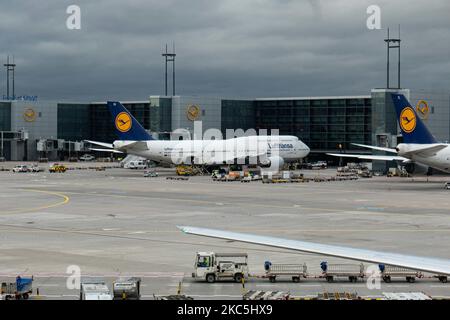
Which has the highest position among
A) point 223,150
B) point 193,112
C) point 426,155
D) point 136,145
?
point 193,112

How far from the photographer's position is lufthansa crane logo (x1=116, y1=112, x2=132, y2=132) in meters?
130

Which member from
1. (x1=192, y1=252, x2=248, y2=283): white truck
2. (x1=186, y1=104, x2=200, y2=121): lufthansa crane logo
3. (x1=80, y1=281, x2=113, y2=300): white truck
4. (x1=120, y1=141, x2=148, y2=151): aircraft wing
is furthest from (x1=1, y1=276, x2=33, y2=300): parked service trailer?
(x1=186, y1=104, x2=200, y2=121): lufthansa crane logo

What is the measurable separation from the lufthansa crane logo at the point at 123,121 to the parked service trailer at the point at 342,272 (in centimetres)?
9935

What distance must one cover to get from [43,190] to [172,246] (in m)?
56.5

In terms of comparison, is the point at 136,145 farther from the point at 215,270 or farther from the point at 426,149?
the point at 215,270

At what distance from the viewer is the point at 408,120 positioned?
91.9 meters

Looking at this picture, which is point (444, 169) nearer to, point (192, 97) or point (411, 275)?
point (411, 275)

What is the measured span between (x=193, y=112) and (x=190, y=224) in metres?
145

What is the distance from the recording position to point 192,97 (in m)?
199

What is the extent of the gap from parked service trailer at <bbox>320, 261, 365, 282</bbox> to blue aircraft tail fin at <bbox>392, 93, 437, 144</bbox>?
202ft

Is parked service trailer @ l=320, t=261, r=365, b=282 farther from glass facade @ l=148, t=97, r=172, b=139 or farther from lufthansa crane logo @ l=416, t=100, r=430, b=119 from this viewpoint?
glass facade @ l=148, t=97, r=172, b=139

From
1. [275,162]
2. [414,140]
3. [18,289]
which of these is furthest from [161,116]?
[18,289]

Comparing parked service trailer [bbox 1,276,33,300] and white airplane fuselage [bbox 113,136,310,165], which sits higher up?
white airplane fuselage [bbox 113,136,310,165]

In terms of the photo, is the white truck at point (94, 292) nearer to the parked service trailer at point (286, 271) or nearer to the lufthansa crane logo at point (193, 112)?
the parked service trailer at point (286, 271)
